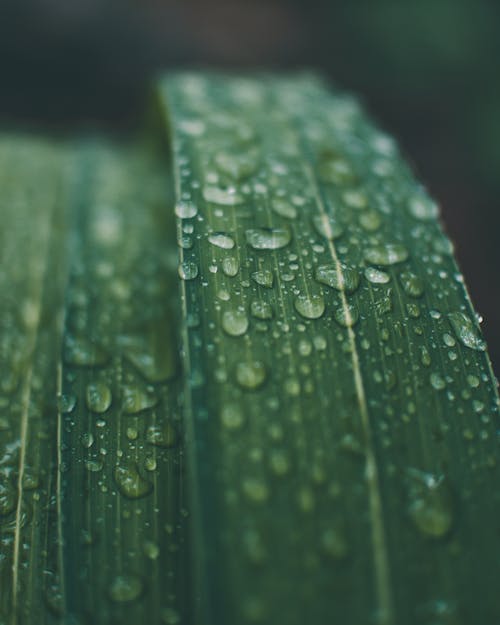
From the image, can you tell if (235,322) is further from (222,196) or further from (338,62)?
(338,62)

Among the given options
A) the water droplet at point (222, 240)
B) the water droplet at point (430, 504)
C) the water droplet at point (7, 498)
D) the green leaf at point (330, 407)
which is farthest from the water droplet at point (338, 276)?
the water droplet at point (7, 498)

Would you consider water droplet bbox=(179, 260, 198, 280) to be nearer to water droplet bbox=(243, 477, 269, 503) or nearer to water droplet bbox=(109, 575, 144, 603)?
water droplet bbox=(243, 477, 269, 503)

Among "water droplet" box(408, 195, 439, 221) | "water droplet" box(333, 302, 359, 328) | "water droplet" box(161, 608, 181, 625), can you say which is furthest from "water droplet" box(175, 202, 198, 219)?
"water droplet" box(161, 608, 181, 625)

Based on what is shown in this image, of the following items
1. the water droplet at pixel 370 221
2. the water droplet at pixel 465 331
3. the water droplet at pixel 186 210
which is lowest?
the water droplet at pixel 186 210

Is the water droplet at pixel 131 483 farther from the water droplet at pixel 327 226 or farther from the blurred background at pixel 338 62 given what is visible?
the blurred background at pixel 338 62

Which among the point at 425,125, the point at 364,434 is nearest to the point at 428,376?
the point at 364,434

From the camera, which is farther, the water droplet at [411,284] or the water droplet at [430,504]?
the water droplet at [411,284]

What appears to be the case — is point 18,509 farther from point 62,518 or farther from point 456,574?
point 456,574
